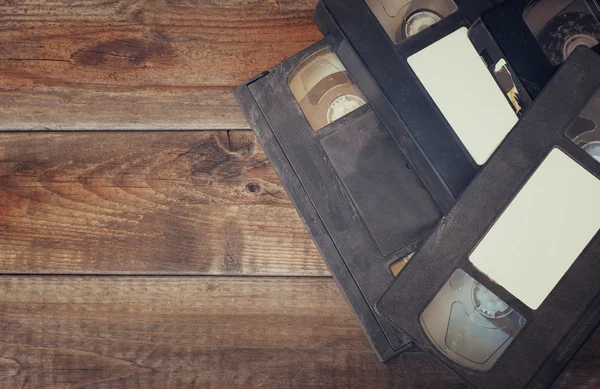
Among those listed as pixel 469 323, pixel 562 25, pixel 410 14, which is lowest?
pixel 469 323

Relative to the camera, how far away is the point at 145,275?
34.3 inches

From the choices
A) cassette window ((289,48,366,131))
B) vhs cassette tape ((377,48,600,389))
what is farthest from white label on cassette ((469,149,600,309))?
cassette window ((289,48,366,131))

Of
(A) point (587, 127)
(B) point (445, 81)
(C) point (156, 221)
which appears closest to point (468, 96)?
(B) point (445, 81)

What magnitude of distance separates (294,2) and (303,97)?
14 centimetres

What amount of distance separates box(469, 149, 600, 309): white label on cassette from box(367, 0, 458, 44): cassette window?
230mm

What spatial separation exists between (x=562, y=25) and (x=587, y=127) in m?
0.13

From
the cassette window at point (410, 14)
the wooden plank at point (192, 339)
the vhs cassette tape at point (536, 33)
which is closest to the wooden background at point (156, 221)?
the wooden plank at point (192, 339)

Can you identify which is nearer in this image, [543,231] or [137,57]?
[543,231]

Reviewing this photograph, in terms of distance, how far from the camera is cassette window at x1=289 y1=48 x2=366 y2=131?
88 cm

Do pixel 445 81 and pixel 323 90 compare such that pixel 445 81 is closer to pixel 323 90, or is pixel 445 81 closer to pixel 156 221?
pixel 323 90

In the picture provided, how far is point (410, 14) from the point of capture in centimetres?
86

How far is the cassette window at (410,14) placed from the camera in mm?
846

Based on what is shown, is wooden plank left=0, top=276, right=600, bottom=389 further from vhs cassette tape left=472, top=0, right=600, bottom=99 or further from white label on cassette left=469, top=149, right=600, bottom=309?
vhs cassette tape left=472, top=0, right=600, bottom=99

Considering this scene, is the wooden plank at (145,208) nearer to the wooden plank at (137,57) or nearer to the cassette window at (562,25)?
the wooden plank at (137,57)
